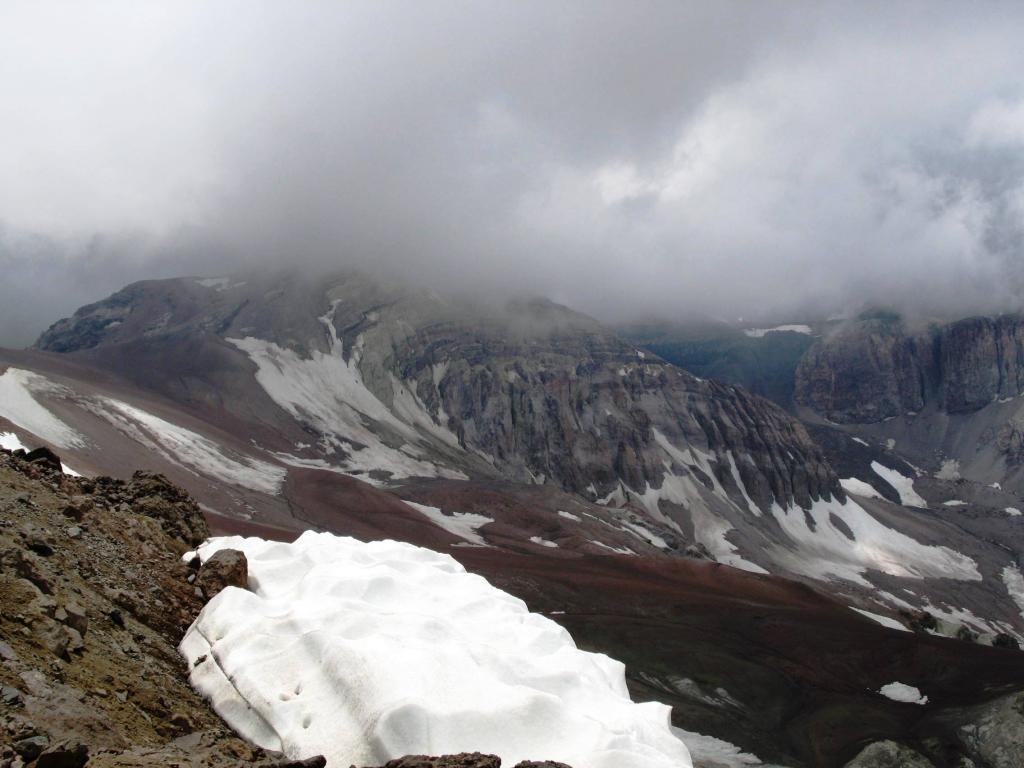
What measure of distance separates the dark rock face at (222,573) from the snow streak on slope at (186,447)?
229 ft

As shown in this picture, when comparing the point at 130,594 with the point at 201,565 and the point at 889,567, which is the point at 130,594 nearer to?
the point at 201,565

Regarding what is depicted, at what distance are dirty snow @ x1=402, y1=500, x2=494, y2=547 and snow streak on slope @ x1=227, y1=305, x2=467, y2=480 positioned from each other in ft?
81.7

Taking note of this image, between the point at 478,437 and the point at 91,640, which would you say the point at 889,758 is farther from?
the point at 478,437

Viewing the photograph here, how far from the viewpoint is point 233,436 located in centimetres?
10575

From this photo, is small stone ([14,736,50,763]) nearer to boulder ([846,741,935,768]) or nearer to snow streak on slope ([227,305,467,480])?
boulder ([846,741,935,768])

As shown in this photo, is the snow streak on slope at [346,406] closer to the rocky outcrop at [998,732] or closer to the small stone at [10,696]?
the rocky outcrop at [998,732]

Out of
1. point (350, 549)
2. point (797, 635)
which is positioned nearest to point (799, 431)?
point (797, 635)

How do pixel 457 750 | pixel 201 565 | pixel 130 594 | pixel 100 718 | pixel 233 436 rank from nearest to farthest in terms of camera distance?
pixel 100 718 → pixel 457 750 → pixel 130 594 → pixel 201 565 → pixel 233 436

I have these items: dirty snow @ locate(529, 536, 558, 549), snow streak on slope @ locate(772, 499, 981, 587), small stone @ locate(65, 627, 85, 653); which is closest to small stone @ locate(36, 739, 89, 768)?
small stone @ locate(65, 627, 85, 653)

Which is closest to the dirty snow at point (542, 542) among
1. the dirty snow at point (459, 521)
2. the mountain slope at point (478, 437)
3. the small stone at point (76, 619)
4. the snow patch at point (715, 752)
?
the mountain slope at point (478, 437)

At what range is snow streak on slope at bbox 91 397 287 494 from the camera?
7812cm

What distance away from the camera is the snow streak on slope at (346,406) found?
123m

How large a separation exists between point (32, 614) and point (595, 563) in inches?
2375

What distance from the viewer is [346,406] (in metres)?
147
